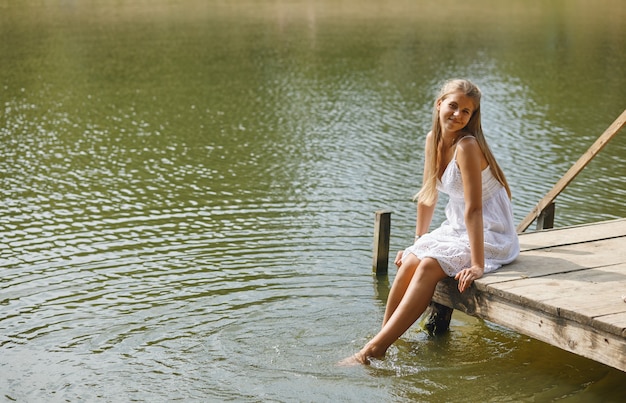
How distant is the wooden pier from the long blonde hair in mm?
682

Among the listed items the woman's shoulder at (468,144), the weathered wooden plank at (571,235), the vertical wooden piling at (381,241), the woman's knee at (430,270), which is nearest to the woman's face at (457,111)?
the woman's shoulder at (468,144)

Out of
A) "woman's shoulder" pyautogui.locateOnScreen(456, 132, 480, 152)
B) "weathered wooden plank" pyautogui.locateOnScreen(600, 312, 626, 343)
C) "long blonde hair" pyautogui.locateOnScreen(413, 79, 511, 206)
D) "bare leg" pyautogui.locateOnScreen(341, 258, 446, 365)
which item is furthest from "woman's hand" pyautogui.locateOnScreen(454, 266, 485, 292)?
"weathered wooden plank" pyautogui.locateOnScreen(600, 312, 626, 343)

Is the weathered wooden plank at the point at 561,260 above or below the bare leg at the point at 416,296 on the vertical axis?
above

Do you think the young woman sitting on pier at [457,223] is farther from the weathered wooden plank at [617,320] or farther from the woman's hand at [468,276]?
the weathered wooden plank at [617,320]

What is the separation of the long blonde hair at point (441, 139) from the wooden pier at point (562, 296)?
26.8 inches

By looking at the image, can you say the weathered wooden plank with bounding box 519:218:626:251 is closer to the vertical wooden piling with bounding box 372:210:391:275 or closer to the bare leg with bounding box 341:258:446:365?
the bare leg with bounding box 341:258:446:365

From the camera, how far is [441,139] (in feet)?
21.8

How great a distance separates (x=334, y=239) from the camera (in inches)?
397

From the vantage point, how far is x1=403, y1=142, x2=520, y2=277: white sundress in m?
6.41

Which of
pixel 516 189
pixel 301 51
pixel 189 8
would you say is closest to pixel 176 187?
pixel 516 189

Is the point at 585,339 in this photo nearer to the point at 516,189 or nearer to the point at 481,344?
the point at 481,344

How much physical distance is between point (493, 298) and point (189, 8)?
37983 mm

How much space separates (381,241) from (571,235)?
2013mm

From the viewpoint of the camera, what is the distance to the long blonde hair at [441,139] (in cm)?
649
